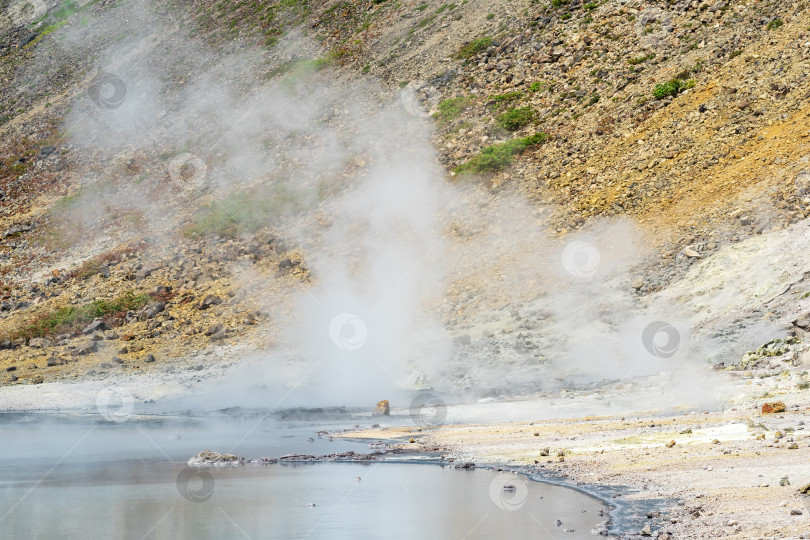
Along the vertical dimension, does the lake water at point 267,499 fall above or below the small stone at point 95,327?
below

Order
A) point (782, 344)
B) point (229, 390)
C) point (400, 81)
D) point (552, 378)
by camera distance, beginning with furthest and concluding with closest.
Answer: point (400, 81), point (229, 390), point (552, 378), point (782, 344)

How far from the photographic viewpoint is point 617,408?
25.7 metres

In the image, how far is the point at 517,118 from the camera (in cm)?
5206

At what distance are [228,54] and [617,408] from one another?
59.5 metres

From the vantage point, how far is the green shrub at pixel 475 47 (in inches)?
2350

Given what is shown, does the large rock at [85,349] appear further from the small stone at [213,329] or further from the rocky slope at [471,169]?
the small stone at [213,329]

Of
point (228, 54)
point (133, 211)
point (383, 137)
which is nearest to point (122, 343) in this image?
point (133, 211)

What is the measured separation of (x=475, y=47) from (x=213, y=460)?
42.6 meters

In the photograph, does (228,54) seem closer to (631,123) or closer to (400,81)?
(400,81)

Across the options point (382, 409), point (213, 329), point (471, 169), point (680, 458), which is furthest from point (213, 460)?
point (471, 169)

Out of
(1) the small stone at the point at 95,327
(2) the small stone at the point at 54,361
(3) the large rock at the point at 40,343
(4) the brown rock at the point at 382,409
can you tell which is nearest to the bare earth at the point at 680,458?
(4) the brown rock at the point at 382,409

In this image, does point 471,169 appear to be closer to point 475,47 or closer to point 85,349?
point 475,47

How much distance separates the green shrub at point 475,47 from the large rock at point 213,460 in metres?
41.8

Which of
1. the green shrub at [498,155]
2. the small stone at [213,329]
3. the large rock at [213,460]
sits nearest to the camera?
the large rock at [213,460]
